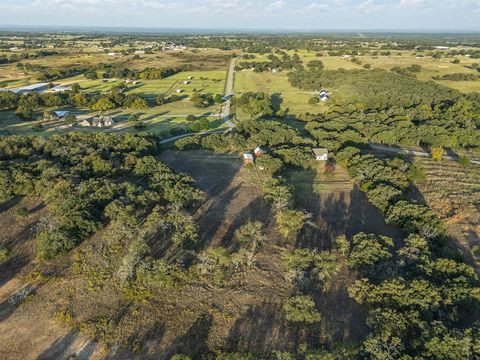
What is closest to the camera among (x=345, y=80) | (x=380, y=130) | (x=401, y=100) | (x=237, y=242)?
(x=237, y=242)

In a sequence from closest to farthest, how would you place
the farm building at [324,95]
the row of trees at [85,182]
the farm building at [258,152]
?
the row of trees at [85,182] < the farm building at [258,152] < the farm building at [324,95]

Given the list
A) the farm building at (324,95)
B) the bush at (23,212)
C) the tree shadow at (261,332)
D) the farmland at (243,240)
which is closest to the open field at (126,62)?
the farm building at (324,95)

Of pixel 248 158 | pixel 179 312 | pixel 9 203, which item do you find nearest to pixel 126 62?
pixel 248 158

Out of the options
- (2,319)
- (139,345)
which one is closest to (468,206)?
(139,345)

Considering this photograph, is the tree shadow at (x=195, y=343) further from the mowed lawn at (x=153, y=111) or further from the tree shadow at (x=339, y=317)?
the mowed lawn at (x=153, y=111)

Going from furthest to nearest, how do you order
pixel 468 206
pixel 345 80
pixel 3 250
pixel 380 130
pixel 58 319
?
pixel 345 80, pixel 380 130, pixel 468 206, pixel 3 250, pixel 58 319

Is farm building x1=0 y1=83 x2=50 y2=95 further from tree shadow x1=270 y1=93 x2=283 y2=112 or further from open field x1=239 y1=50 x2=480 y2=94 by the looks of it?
tree shadow x1=270 y1=93 x2=283 y2=112

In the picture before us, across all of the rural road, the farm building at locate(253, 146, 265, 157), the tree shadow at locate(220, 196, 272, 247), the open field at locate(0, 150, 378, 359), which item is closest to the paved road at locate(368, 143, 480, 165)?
the farm building at locate(253, 146, 265, 157)

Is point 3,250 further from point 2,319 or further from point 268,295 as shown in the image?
point 268,295
